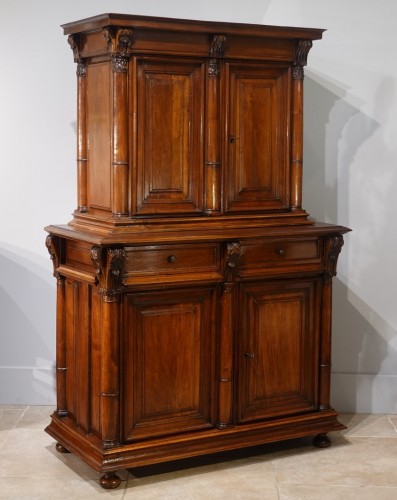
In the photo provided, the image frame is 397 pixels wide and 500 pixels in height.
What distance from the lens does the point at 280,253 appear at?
4438mm

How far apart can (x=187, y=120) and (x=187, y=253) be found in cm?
57

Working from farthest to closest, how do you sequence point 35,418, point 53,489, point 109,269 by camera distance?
point 35,418
point 53,489
point 109,269

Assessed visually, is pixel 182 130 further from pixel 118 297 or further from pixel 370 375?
pixel 370 375

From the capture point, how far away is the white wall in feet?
16.6

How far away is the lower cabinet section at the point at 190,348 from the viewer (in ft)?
13.7

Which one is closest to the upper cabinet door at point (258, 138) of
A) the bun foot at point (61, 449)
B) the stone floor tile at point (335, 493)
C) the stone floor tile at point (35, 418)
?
the stone floor tile at point (335, 493)

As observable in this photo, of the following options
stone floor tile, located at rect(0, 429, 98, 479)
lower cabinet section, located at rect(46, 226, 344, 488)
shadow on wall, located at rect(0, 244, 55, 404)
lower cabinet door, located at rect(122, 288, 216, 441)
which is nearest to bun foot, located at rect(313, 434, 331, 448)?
lower cabinet section, located at rect(46, 226, 344, 488)

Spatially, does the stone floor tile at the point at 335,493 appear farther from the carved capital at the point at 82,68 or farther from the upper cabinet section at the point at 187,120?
the carved capital at the point at 82,68

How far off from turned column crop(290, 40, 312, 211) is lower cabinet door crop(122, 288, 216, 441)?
24.7 inches

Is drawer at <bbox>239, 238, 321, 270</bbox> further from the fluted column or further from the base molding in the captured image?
the base molding

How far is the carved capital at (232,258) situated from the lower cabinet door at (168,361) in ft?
0.36

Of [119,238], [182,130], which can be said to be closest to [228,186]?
[182,130]

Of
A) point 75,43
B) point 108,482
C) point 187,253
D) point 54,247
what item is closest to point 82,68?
point 75,43

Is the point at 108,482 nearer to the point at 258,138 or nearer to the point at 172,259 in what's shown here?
the point at 172,259
